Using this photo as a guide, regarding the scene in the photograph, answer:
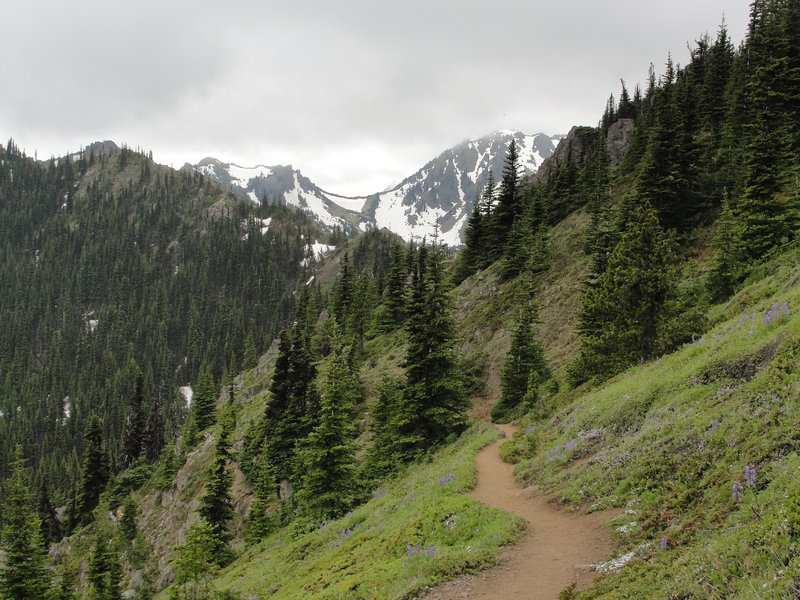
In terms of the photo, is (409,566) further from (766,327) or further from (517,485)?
(766,327)

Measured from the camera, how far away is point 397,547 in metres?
12.0

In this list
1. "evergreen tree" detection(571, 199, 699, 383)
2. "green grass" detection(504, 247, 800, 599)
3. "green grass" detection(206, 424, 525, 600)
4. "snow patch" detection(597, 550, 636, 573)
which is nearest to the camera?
"green grass" detection(504, 247, 800, 599)

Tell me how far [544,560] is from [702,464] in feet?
12.5

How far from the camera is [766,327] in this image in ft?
42.6

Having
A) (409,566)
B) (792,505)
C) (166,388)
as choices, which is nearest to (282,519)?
(409,566)

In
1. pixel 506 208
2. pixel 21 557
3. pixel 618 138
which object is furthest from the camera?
pixel 618 138

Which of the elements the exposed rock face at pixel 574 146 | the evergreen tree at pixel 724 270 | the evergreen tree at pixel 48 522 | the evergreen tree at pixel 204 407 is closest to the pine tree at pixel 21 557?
the evergreen tree at pixel 204 407

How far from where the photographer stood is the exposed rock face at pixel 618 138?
7823 cm

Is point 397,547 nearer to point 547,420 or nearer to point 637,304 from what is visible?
point 547,420

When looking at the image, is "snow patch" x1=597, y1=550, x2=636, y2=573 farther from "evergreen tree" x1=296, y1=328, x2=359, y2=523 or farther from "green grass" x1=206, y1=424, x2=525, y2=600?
"evergreen tree" x1=296, y1=328, x2=359, y2=523

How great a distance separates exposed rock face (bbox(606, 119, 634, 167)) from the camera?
78.2 metres

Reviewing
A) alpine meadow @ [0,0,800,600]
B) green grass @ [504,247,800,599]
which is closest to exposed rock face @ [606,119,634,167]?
alpine meadow @ [0,0,800,600]

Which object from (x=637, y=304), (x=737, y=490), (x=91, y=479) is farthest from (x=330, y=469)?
(x=91, y=479)

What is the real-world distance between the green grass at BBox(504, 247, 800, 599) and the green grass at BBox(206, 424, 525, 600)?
273cm
